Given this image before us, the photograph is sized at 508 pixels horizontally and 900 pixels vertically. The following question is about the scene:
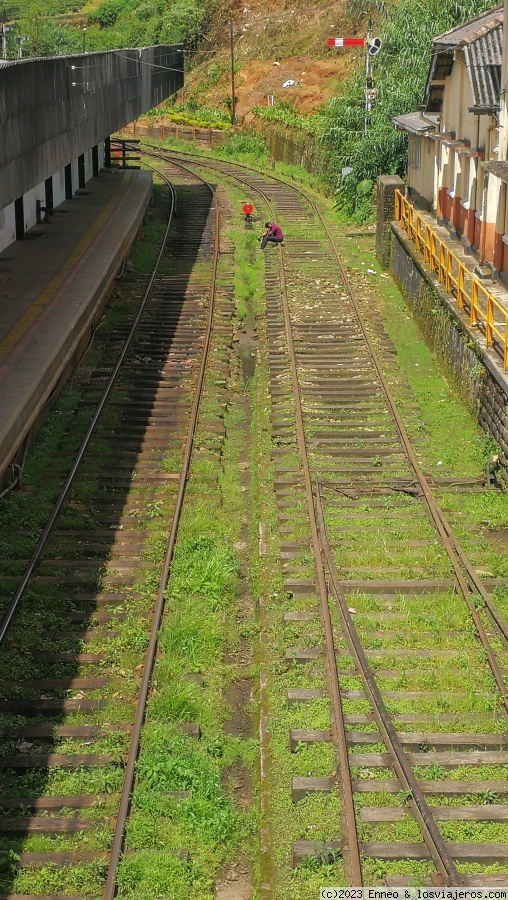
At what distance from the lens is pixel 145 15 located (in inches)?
3280

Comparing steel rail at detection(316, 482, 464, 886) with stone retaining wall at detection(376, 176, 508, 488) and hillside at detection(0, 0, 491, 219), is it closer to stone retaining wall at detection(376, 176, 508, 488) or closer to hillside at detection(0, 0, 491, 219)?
stone retaining wall at detection(376, 176, 508, 488)

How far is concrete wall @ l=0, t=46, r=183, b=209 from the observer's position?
54.3ft

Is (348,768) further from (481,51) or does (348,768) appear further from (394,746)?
(481,51)

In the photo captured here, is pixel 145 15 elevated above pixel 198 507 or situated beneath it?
elevated above

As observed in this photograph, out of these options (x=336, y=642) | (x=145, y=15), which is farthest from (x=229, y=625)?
(x=145, y=15)

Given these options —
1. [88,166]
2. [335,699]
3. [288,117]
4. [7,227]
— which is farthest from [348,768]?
[288,117]

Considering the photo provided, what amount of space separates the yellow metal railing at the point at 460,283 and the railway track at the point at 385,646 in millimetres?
1857

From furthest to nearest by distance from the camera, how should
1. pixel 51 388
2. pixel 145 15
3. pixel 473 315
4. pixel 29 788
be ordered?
pixel 145 15 < pixel 473 315 < pixel 51 388 < pixel 29 788

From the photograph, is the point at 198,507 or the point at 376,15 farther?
the point at 376,15

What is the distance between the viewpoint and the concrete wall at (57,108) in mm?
16547

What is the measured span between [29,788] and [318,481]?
6560mm

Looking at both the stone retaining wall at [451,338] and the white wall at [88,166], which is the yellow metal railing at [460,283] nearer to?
the stone retaining wall at [451,338]

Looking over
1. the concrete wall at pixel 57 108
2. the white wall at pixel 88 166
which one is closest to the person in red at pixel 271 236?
the concrete wall at pixel 57 108

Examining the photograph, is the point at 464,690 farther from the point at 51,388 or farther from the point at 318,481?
the point at 51,388
